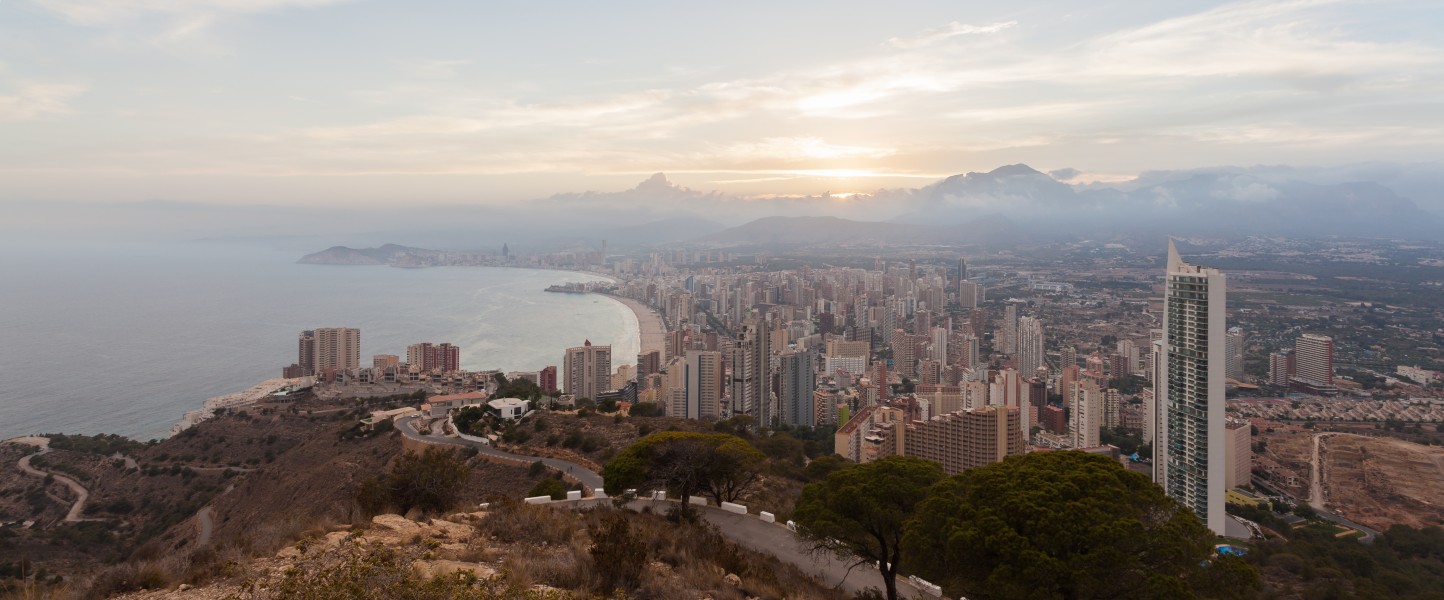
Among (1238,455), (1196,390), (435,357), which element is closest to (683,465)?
(1196,390)

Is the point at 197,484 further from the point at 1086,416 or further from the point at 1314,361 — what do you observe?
the point at 1314,361

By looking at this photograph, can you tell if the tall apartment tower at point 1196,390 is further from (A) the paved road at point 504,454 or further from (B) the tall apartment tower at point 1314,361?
(B) the tall apartment tower at point 1314,361

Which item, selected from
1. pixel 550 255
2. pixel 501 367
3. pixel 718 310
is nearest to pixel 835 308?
pixel 718 310

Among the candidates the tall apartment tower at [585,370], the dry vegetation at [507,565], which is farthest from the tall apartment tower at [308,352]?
the dry vegetation at [507,565]

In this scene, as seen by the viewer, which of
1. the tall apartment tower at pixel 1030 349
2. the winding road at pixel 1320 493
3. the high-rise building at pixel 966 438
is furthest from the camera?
the tall apartment tower at pixel 1030 349

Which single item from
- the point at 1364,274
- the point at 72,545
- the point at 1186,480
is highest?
the point at 1364,274

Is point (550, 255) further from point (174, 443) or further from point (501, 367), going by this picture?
point (174, 443)

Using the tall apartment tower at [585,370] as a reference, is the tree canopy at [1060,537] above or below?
above
